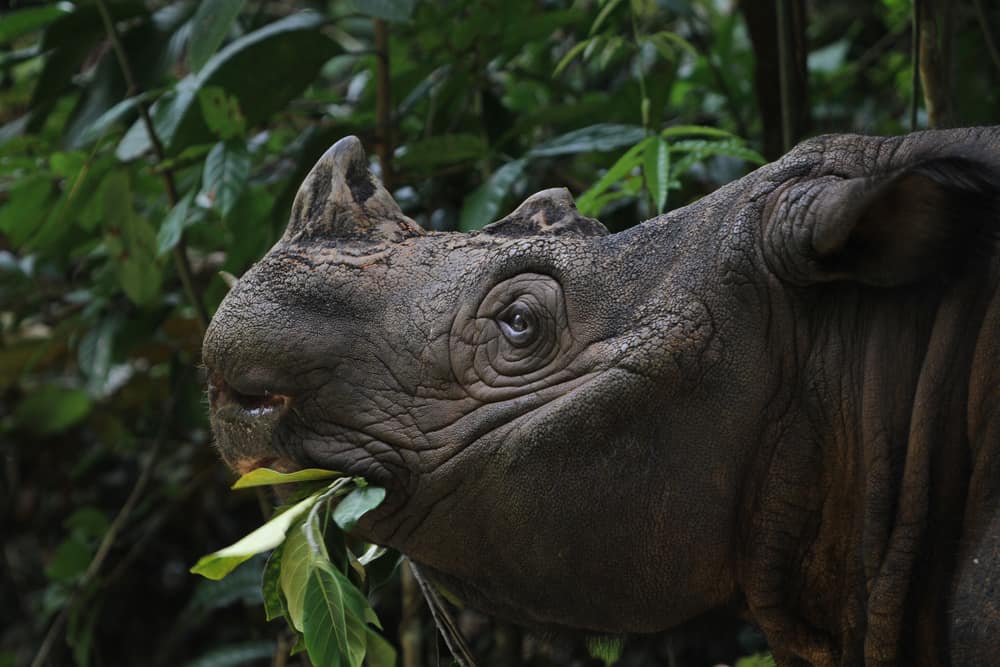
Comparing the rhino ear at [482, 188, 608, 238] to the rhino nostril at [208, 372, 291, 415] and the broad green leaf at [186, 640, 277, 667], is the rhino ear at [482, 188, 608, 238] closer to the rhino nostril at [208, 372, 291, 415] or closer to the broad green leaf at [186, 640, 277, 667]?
the rhino nostril at [208, 372, 291, 415]

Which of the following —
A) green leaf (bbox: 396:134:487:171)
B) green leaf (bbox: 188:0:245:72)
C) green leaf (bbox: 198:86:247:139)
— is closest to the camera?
green leaf (bbox: 188:0:245:72)

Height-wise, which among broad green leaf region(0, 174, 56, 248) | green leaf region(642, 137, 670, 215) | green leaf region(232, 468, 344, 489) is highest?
green leaf region(642, 137, 670, 215)

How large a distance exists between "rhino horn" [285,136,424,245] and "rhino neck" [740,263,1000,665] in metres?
0.65

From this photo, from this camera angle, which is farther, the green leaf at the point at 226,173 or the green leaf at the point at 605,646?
the green leaf at the point at 226,173

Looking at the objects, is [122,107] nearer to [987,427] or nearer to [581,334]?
[581,334]

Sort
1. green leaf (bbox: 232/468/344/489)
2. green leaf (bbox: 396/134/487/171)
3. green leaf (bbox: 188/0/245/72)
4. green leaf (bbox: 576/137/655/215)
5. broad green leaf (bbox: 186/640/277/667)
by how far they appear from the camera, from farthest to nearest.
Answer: broad green leaf (bbox: 186/640/277/667) < green leaf (bbox: 396/134/487/171) < green leaf (bbox: 188/0/245/72) < green leaf (bbox: 576/137/655/215) < green leaf (bbox: 232/468/344/489)

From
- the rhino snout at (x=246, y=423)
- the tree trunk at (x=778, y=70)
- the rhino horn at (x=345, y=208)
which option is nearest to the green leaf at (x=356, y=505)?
the rhino snout at (x=246, y=423)

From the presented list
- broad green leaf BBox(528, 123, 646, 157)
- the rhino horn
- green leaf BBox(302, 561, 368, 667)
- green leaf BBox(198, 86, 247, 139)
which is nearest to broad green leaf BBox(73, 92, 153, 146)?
green leaf BBox(198, 86, 247, 139)

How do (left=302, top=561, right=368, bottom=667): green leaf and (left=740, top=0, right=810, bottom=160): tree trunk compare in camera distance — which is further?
(left=740, top=0, right=810, bottom=160): tree trunk

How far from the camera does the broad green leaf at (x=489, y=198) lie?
3.16m

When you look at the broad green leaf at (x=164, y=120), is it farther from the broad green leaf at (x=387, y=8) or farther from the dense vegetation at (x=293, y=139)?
the broad green leaf at (x=387, y=8)

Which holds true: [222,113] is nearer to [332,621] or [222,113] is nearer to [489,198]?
[489,198]

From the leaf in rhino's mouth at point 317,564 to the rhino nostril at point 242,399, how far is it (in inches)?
3.8

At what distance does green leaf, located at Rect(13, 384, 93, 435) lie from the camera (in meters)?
5.15
